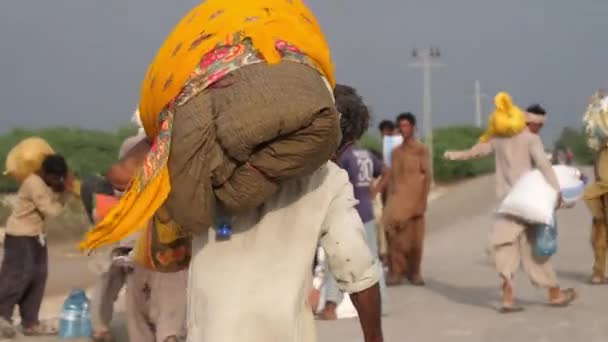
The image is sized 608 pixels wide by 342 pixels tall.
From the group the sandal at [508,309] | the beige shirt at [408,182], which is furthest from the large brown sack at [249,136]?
the beige shirt at [408,182]

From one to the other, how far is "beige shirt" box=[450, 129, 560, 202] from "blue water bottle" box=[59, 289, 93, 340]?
4.00 meters

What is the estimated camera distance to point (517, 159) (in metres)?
10.3

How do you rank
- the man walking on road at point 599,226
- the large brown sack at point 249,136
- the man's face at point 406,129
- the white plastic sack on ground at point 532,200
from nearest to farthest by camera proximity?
the large brown sack at point 249,136 → the white plastic sack on ground at point 532,200 → the man walking on road at point 599,226 → the man's face at point 406,129

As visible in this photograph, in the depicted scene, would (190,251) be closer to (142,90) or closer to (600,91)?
(142,90)

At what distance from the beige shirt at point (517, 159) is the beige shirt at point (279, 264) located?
6.73 m

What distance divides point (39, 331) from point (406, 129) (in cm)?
512

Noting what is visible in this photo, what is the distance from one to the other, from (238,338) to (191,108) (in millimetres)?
760

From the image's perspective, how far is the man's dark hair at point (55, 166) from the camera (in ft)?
31.2

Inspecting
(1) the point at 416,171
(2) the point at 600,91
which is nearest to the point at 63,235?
(1) the point at 416,171

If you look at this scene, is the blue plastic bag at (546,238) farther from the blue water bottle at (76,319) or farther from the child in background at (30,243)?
the child in background at (30,243)

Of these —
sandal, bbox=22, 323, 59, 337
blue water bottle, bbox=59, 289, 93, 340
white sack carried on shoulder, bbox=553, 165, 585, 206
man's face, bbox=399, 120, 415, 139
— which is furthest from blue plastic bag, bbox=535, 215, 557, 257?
sandal, bbox=22, 323, 59, 337

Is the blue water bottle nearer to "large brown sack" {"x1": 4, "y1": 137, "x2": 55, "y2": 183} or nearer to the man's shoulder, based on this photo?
"large brown sack" {"x1": 4, "y1": 137, "x2": 55, "y2": 183}

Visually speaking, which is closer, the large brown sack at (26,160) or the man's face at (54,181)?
the man's face at (54,181)

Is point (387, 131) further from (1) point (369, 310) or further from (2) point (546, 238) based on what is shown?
(1) point (369, 310)
